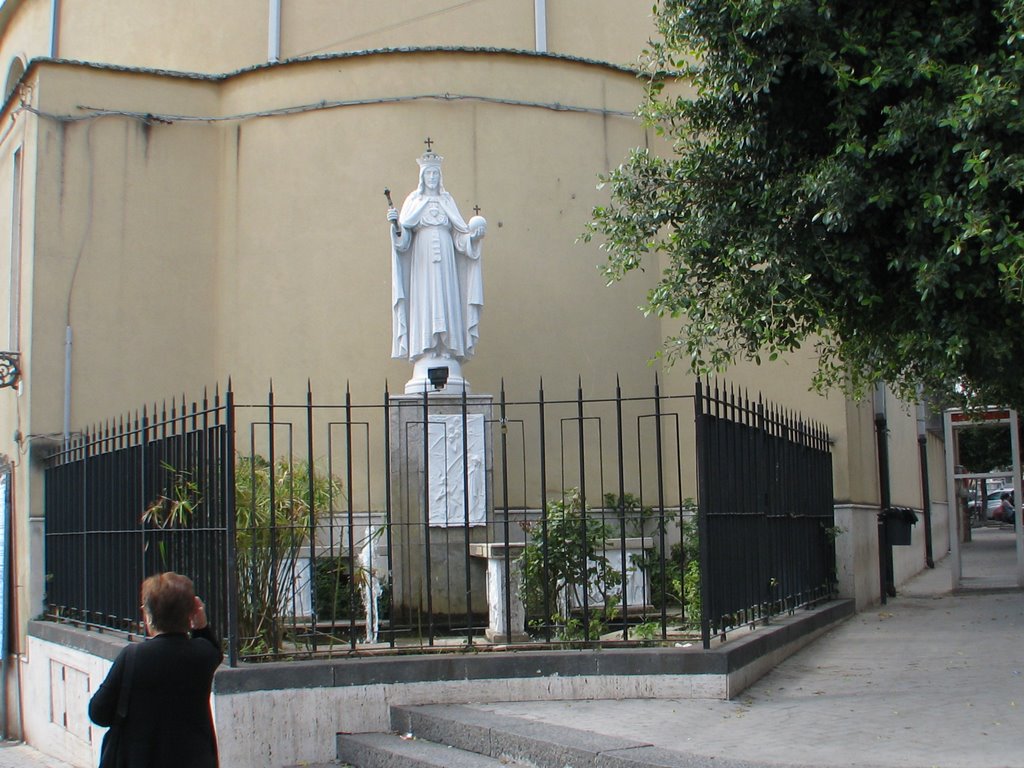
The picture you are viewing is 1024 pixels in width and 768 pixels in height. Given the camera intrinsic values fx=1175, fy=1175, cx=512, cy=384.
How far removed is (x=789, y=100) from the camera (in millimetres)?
6945

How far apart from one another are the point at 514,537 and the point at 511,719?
4907 mm

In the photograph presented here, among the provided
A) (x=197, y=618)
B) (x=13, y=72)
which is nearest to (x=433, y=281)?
(x=197, y=618)

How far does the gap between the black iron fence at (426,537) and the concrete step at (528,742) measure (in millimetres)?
725

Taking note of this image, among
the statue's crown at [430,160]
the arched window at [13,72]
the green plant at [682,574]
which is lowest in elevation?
the green plant at [682,574]

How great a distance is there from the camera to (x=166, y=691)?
4324mm

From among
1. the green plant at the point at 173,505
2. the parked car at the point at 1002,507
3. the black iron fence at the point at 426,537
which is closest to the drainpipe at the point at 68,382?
the black iron fence at the point at 426,537

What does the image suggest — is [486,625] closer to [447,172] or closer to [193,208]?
[447,172]

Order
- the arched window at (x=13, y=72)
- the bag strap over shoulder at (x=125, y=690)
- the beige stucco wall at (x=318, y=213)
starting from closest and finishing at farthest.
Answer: the bag strap over shoulder at (x=125, y=690), the beige stucco wall at (x=318, y=213), the arched window at (x=13, y=72)

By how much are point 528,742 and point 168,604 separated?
248 cm

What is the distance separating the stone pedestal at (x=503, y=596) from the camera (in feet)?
26.3

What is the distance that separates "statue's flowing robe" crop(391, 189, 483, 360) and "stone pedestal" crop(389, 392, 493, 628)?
0.81 metres

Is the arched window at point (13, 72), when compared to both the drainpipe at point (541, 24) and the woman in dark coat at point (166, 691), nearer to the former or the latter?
the drainpipe at point (541, 24)

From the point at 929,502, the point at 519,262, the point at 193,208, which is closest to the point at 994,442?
the point at 929,502

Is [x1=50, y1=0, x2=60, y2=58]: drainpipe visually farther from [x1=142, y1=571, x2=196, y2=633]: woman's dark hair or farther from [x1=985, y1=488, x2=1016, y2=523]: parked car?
[x1=985, y1=488, x2=1016, y2=523]: parked car
